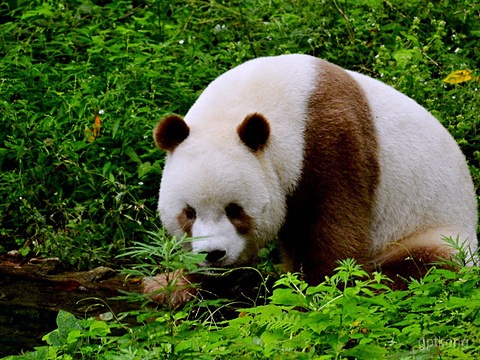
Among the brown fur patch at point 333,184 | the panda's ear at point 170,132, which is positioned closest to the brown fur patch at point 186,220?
the panda's ear at point 170,132

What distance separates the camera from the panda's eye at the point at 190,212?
4.73 meters

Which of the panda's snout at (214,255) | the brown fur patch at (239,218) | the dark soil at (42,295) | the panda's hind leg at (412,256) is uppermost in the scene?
the brown fur patch at (239,218)

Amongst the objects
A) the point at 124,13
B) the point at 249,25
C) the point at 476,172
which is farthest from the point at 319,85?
the point at 124,13

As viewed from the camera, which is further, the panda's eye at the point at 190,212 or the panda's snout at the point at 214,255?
the panda's eye at the point at 190,212

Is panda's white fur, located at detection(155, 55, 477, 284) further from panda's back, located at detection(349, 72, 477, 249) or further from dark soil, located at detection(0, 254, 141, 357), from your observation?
dark soil, located at detection(0, 254, 141, 357)

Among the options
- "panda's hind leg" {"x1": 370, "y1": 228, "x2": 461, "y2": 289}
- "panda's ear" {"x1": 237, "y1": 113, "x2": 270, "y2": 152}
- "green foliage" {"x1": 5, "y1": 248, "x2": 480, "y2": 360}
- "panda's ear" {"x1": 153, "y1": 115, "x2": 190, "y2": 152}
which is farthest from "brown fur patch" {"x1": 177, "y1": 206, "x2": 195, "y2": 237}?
"green foliage" {"x1": 5, "y1": 248, "x2": 480, "y2": 360}

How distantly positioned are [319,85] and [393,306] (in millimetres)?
1982

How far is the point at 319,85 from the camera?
4.98m

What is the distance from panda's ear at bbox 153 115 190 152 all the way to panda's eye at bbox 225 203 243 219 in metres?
0.53

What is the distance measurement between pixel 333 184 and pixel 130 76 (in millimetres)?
3003

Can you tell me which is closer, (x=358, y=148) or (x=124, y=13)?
(x=358, y=148)

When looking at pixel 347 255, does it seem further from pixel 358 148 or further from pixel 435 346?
pixel 435 346

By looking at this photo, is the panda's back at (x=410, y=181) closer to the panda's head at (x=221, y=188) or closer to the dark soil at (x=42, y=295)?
the panda's head at (x=221, y=188)

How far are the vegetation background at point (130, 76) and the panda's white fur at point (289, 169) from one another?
1.28 meters
